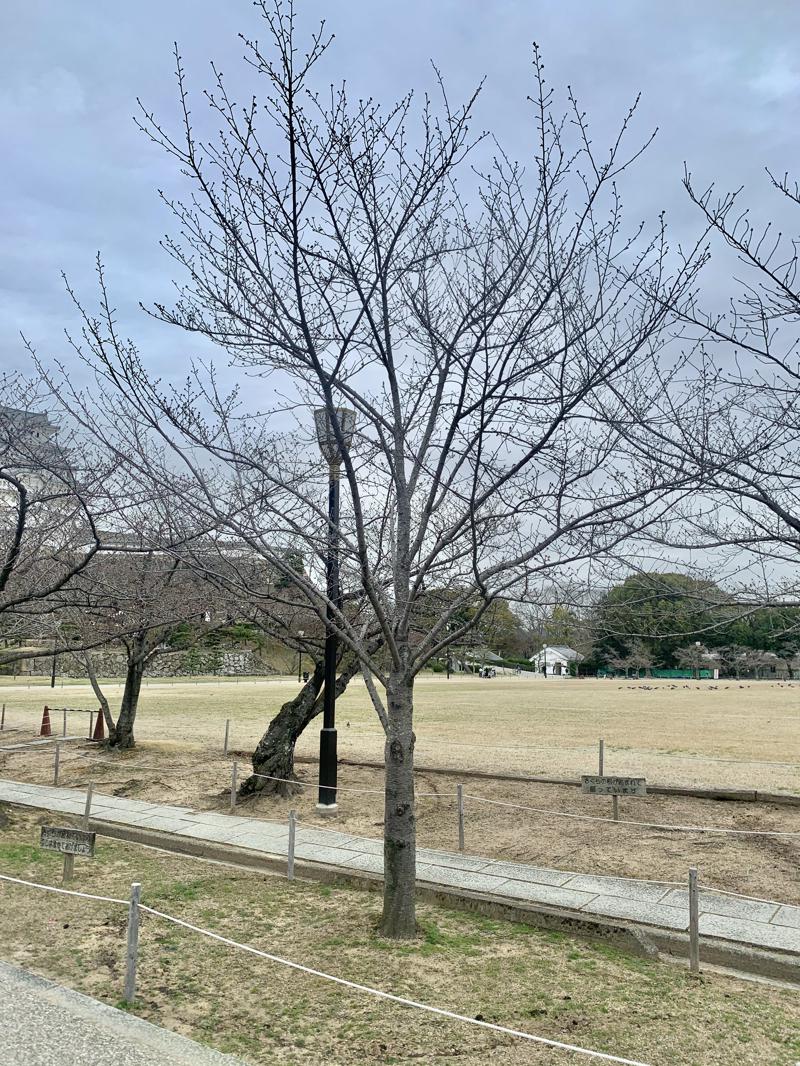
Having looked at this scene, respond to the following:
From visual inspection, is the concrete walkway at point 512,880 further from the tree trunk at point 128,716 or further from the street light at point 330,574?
the tree trunk at point 128,716

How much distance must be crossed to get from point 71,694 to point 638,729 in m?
28.2

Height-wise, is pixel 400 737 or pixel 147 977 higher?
pixel 400 737

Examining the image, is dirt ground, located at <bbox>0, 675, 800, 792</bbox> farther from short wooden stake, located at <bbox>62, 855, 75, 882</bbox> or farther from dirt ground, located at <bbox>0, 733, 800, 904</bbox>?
short wooden stake, located at <bbox>62, 855, 75, 882</bbox>

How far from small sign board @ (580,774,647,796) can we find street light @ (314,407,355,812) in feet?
12.0

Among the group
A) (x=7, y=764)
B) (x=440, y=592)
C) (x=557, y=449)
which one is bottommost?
(x=7, y=764)

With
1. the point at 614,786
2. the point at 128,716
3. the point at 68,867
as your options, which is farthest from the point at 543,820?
the point at 128,716

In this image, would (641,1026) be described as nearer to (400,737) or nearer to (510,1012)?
(510,1012)

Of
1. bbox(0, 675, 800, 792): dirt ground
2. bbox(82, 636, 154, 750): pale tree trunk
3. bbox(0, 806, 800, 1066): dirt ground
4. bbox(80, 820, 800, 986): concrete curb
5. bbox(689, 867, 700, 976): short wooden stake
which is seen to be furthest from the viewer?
bbox(82, 636, 154, 750): pale tree trunk

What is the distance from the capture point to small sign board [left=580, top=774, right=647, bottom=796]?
10.0 metres

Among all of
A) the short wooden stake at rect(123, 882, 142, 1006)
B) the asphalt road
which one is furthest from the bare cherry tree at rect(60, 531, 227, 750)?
the asphalt road

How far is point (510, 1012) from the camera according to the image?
5074mm

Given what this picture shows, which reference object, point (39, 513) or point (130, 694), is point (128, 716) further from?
point (39, 513)

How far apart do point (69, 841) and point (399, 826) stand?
2934 millimetres

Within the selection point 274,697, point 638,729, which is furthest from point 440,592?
point 274,697
